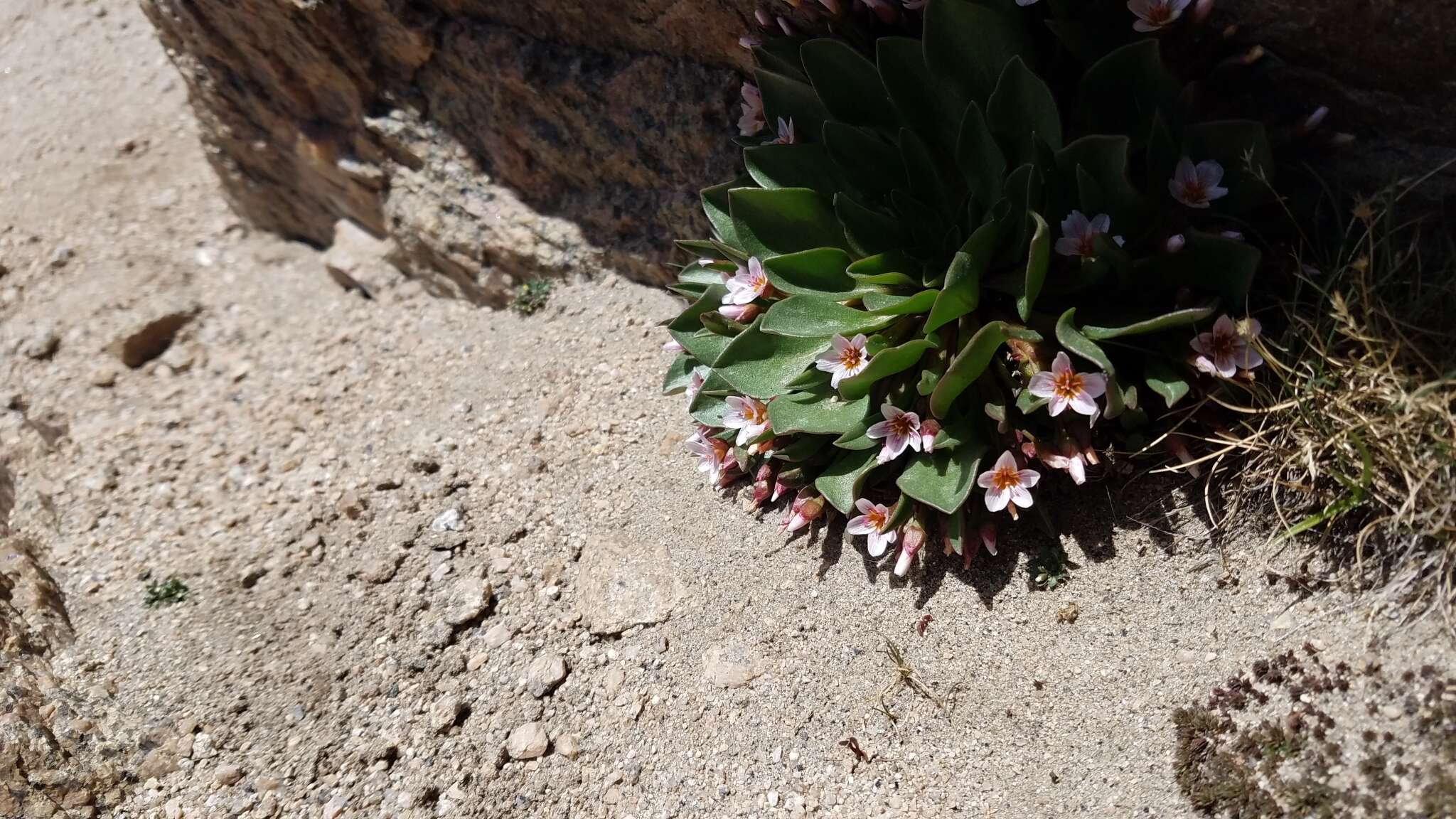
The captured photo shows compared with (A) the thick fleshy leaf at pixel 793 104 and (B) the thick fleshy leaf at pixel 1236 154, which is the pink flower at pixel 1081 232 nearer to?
(B) the thick fleshy leaf at pixel 1236 154

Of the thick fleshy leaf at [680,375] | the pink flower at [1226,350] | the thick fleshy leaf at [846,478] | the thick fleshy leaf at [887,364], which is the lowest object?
the thick fleshy leaf at [846,478]

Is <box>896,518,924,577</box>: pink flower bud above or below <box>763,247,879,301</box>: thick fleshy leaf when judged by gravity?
below

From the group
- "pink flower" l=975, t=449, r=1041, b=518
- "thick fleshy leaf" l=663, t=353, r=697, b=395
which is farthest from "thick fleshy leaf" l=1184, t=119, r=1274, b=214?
"thick fleshy leaf" l=663, t=353, r=697, b=395

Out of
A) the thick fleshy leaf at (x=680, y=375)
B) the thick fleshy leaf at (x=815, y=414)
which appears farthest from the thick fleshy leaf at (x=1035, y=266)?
the thick fleshy leaf at (x=680, y=375)

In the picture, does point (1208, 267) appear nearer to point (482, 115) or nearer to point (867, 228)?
point (867, 228)

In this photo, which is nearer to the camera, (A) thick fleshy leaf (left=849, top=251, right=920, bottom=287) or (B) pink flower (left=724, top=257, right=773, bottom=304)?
(A) thick fleshy leaf (left=849, top=251, right=920, bottom=287)

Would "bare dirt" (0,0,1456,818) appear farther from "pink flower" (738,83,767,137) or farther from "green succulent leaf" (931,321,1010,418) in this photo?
"pink flower" (738,83,767,137)
